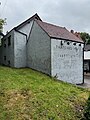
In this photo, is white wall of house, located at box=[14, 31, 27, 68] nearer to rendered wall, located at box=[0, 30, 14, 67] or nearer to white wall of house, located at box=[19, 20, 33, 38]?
rendered wall, located at box=[0, 30, 14, 67]

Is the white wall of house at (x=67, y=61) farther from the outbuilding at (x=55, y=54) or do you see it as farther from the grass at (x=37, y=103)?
the grass at (x=37, y=103)

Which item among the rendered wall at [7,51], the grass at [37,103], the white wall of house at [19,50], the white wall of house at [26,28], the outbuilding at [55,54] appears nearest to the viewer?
the grass at [37,103]

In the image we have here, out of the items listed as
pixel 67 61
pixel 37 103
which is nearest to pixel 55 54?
pixel 67 61

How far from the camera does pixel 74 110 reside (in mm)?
10031

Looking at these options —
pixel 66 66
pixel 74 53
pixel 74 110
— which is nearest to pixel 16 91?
pixel 74 110

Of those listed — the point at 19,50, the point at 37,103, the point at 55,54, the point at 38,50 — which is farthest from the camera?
the point at 19,50

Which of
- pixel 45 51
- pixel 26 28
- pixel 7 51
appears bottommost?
pixel 45 51

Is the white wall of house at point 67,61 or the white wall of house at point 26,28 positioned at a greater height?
the white wall of house at point 26,28

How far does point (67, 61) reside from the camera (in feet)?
72.6

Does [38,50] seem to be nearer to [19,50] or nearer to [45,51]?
[45,51]

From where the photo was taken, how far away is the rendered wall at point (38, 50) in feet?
68.2

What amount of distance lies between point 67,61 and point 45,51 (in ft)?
9.03

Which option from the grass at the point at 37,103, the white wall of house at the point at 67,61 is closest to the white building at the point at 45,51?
the white wall of house at the point at 67,61

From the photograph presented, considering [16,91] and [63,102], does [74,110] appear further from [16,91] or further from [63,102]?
[16,91]
